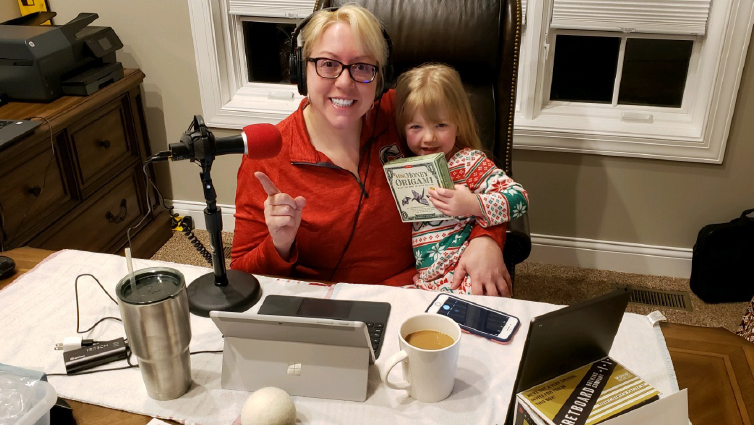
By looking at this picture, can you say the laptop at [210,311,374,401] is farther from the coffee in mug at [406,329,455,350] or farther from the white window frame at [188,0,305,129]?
the white window frame at [188,0,305,129]

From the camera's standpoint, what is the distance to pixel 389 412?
3.01 ft

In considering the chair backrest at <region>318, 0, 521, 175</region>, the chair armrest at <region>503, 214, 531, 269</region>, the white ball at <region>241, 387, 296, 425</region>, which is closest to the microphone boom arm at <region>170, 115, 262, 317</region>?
the white ball at <region>241, 387, 296, 425</region>

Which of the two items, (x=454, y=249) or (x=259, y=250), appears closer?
(x=259, y=250)

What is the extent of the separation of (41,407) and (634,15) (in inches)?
87.8

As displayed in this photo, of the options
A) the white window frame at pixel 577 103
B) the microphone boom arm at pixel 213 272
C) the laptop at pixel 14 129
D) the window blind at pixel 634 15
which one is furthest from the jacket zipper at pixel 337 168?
the window blind at pixel 634 15

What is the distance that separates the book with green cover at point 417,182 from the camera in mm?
1412

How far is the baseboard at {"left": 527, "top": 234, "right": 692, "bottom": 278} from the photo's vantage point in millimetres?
2551

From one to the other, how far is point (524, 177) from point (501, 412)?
174 cm

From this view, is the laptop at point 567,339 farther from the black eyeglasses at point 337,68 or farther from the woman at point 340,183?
the black eyeglasses at point 337,68

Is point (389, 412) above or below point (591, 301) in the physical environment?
below

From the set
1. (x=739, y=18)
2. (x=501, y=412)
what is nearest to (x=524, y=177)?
(x=739, y=18)

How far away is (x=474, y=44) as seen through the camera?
5.68ft

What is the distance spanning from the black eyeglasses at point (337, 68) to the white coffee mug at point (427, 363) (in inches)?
25.7

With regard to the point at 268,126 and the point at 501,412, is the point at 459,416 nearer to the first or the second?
the point at 501,412
